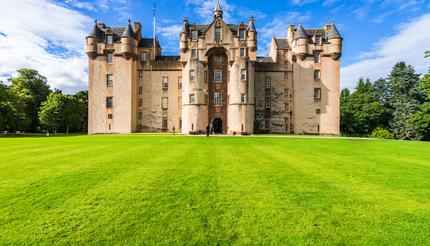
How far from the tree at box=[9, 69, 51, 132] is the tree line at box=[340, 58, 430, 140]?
82.1 meters

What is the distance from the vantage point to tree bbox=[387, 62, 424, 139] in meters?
52.1

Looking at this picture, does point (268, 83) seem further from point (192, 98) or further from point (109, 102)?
point (109, 102)

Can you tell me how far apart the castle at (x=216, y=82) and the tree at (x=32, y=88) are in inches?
1082

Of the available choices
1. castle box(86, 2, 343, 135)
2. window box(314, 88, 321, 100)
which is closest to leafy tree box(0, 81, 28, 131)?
castle box(86, 2, 343, 135)

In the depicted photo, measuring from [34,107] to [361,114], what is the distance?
8528cm

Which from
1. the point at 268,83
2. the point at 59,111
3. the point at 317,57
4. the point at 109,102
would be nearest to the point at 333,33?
the point at 317,57

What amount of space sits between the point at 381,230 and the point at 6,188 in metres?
10.7

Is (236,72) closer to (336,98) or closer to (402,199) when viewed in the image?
(336,98)

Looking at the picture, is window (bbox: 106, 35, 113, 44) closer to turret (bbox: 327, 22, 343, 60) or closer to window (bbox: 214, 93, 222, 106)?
window (bbox: 214, 93, 222, 106)

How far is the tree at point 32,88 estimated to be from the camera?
65.8 m

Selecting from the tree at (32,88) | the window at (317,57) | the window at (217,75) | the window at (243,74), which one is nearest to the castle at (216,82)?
the window at (217,75)

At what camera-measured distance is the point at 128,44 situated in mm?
49531

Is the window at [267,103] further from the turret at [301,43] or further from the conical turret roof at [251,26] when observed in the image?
the conical turret roof at [251,26]

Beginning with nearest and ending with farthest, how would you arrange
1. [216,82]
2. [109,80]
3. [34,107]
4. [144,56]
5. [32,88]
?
1. [216,82]
2. [109,80]
3. [144,56]
4. [34,107]
5. [32,88]
